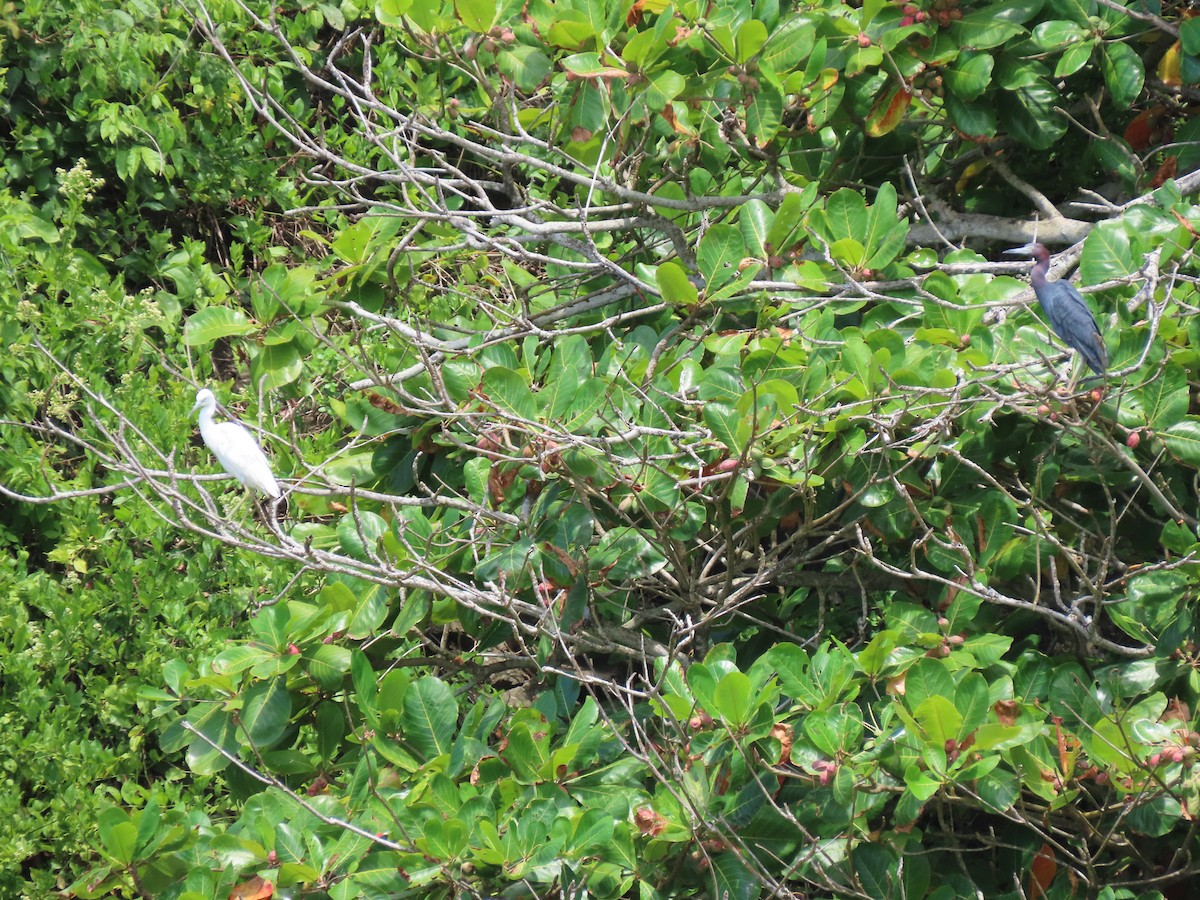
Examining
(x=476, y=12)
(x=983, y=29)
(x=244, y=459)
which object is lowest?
(x=244, y=459)

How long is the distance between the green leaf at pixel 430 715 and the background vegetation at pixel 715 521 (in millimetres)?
13

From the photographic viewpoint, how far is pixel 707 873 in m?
2.35

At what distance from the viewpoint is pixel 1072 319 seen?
8.50 feet

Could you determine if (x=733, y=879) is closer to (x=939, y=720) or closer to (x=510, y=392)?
(x=939, y=720)

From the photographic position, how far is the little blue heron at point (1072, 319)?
2486 mm

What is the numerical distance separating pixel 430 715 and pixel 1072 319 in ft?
5.07

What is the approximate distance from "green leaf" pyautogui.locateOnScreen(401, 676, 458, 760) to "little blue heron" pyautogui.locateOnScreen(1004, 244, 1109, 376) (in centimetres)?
145

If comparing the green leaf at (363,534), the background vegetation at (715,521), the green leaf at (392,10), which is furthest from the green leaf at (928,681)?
the green leaf at (392,10)

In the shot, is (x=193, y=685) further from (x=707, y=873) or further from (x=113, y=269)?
(x=113, y=269)

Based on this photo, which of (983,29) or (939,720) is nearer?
(939,720)

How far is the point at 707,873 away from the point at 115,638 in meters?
2.48

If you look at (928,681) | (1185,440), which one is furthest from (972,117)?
(928,681)

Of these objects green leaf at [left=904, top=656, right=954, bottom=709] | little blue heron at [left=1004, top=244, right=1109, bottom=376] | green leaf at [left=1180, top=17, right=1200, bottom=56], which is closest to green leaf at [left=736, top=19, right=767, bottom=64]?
little blue heron at [left=1004, top=244, right=1109, bottom=376]

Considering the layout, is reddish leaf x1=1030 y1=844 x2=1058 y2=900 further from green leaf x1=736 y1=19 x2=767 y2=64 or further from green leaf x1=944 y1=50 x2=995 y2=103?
green leaf x1=736 y1=19 x2=767 y2=64
